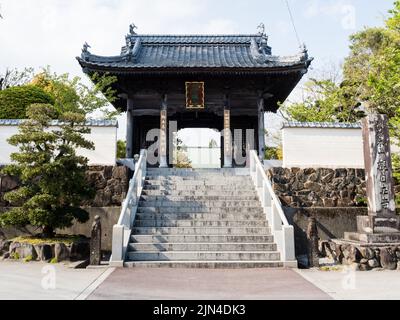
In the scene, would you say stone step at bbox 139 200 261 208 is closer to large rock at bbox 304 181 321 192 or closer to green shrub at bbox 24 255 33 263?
large rock at bbox 304 181 321 192

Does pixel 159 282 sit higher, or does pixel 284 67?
pixel 284 67

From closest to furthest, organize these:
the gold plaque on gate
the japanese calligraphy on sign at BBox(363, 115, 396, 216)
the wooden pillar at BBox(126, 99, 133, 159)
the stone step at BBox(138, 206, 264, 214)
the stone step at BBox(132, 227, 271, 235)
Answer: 1. the japanese calligraphy on sign at BBox(363, 115, 396, 216)
2. the stone step at BBox(132, 227, 271, 235)
3. the stone step at BBox(138, 206, 264, 214)
4. the gold plaque on gate
5. the wooden pillar at BBox(126, 99, 133, 159)

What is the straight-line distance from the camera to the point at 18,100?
42.2 ft

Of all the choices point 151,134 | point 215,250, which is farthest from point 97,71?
point 215,250

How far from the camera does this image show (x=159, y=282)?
6301 mm

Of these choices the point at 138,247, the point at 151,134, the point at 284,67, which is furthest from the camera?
the point at 151,134

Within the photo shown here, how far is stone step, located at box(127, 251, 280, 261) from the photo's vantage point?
8.15 meters

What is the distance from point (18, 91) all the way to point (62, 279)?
376 inches

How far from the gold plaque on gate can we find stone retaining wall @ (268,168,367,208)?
5736mm

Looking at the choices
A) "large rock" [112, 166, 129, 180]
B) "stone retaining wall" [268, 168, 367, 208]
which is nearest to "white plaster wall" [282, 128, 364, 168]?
"stone retaining wall" [268, 168, 367, 208]

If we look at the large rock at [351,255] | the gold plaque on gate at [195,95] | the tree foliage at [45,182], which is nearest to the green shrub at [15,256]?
the tree foliage at [45,182]

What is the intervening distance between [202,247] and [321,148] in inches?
246

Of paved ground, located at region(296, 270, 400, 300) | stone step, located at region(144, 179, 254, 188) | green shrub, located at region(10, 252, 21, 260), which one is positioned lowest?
paved ground, located at region(296, 270, 400, 300)

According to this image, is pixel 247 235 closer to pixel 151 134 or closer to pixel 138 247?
pixel 138 247
